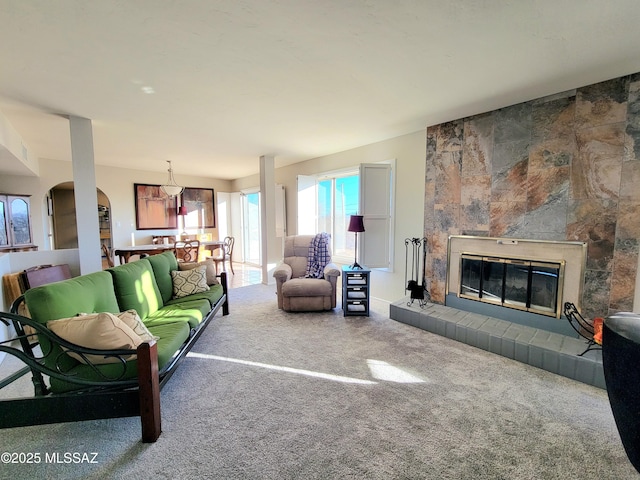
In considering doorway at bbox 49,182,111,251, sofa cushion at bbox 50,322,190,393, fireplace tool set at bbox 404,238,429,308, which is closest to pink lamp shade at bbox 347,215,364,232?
fireplace tool set at bbox 404,238,429,308

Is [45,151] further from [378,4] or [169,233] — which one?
[378,4]

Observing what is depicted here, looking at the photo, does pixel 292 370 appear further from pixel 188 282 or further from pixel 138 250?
pixel 138 250

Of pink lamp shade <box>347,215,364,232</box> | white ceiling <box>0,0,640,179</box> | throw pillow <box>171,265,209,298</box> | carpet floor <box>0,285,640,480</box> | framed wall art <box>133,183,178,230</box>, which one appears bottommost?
carpet floor <box>0,285,640,480</box>

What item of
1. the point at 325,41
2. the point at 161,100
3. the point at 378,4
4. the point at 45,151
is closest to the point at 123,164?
the point at 45,151

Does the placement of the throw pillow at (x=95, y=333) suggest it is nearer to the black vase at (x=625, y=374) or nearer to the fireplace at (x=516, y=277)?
the black vase at (x=625, y=374)

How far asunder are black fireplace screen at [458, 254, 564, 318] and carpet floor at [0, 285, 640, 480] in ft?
2.53

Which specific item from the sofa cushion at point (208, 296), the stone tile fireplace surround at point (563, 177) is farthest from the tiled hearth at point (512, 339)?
the sofa cushion at point (208, 296)

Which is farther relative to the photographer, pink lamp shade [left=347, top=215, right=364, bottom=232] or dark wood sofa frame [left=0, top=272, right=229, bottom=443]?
pink lamp shade [left=347, top=215, right=364, bottom=232]

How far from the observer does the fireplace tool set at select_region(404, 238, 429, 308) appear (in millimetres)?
3562

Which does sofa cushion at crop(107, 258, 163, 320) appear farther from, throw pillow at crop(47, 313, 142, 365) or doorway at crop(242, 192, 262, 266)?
doorway at crop(242, 192, 262, 266)

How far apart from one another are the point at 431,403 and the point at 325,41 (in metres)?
2.63

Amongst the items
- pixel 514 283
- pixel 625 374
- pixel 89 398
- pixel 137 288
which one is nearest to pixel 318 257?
pixel 137 288

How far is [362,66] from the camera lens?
7.20 ft

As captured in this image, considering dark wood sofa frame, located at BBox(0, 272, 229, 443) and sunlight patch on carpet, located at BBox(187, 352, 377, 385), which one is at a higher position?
dark wood sofa frame, located at BBox(0, 272, 229, 443)
